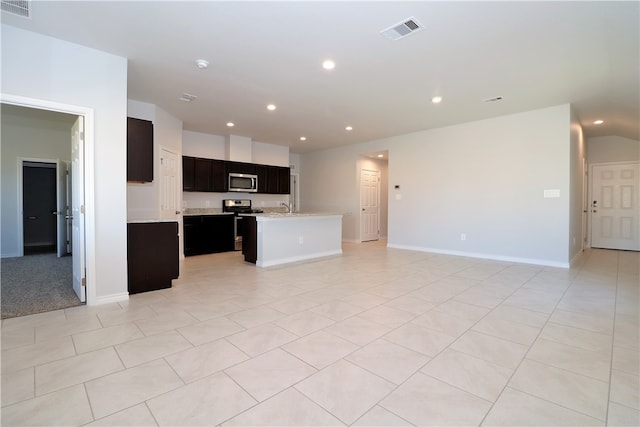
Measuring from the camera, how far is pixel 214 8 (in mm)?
2525

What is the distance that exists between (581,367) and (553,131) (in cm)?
449

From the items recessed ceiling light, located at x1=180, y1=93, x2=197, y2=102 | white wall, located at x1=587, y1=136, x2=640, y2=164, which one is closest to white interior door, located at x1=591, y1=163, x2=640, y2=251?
white wall, located at x1=587, y1=136, x2=640, y2=164

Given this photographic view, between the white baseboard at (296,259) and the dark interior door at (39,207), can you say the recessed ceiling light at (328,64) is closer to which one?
the white baseboard at (296,259)

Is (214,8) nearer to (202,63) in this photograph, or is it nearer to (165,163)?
(202,63)

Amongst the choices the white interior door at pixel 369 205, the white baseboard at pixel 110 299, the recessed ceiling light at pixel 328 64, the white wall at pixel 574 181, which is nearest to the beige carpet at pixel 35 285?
the white baseboard at pixel 110 299

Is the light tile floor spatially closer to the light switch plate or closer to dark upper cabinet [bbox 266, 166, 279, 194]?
the light switch plate

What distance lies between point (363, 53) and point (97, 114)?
2.99m

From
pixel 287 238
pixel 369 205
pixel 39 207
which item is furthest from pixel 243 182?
pixel 39 207

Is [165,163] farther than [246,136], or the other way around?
[246,136]

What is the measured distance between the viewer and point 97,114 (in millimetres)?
3240

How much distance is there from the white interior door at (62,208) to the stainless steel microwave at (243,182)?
3446mm

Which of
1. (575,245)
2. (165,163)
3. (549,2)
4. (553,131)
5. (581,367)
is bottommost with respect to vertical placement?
(581,367)

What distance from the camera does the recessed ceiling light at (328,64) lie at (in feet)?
11.3

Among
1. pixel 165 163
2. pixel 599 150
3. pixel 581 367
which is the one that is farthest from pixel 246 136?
pixel 599 150
